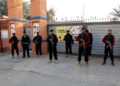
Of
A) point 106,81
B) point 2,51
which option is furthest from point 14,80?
point 2,51

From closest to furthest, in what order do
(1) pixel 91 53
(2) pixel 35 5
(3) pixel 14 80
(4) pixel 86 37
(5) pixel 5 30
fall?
(3) pixel 14 80, (4) pixel 86 37, (1) pixel 91 53, (2) pixel 35 5, (5) pixel 5 30

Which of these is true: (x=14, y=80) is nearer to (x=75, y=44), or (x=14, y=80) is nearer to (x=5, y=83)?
(x=5, y=83)

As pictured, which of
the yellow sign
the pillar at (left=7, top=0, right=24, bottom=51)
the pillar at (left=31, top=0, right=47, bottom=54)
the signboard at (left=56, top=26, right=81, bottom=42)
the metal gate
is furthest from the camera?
the pillar at (left=7, top=0, right=24, bottom=51)

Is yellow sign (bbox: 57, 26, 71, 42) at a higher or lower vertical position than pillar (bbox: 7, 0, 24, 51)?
lower

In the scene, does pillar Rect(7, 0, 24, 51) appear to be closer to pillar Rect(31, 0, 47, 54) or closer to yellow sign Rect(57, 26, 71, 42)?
pillar Rect(31, 0, 47, 54)

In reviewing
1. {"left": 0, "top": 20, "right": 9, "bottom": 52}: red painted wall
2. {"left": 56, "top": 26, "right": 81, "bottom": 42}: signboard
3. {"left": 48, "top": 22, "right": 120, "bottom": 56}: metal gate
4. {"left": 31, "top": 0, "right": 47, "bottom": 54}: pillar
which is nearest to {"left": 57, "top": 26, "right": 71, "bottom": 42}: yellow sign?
{"left": 56, "top": 26, "right": 81, "bottom": 42}: signboard

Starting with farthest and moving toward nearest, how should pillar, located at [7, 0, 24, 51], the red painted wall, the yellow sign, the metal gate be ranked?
1. the red painted wall
2. pillar, located at [7, 0, 24, 51]
3. the yellow sign
4. the metal gate

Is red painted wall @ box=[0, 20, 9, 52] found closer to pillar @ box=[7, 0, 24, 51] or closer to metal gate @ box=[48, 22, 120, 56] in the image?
pillar @ box=[7, 0, 24, 51]

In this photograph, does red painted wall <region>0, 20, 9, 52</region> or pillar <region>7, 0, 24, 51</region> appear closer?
pillar <region>7, 0, 24, 51</region>

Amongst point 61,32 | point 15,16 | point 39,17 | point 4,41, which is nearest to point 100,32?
point 61,32

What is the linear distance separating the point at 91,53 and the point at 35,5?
5686mm

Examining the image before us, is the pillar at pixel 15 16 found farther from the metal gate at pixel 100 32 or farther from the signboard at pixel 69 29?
the metal gate at pixel 100 32

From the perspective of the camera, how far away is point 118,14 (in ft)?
33.8

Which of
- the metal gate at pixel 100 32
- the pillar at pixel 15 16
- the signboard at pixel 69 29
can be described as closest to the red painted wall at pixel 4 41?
the pillar at pixel 15 16
